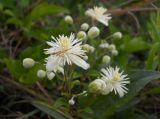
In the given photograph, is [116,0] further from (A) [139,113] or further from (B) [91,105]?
(B) [91,105]

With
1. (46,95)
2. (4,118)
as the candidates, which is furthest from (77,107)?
(4,118)

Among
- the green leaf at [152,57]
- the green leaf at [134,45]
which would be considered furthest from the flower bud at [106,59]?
the green leaf at [134,45]

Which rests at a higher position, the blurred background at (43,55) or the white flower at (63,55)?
the blurred background at (43,55)

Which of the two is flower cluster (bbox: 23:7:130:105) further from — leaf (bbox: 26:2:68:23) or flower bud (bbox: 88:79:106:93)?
leaf (bbox: 26:2:68:23)

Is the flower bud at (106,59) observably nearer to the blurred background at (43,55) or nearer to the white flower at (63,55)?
the blurred background at (43,55)

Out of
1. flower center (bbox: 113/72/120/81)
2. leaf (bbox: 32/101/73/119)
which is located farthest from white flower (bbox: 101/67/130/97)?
leaf (bbox: 32/101/73/119)
